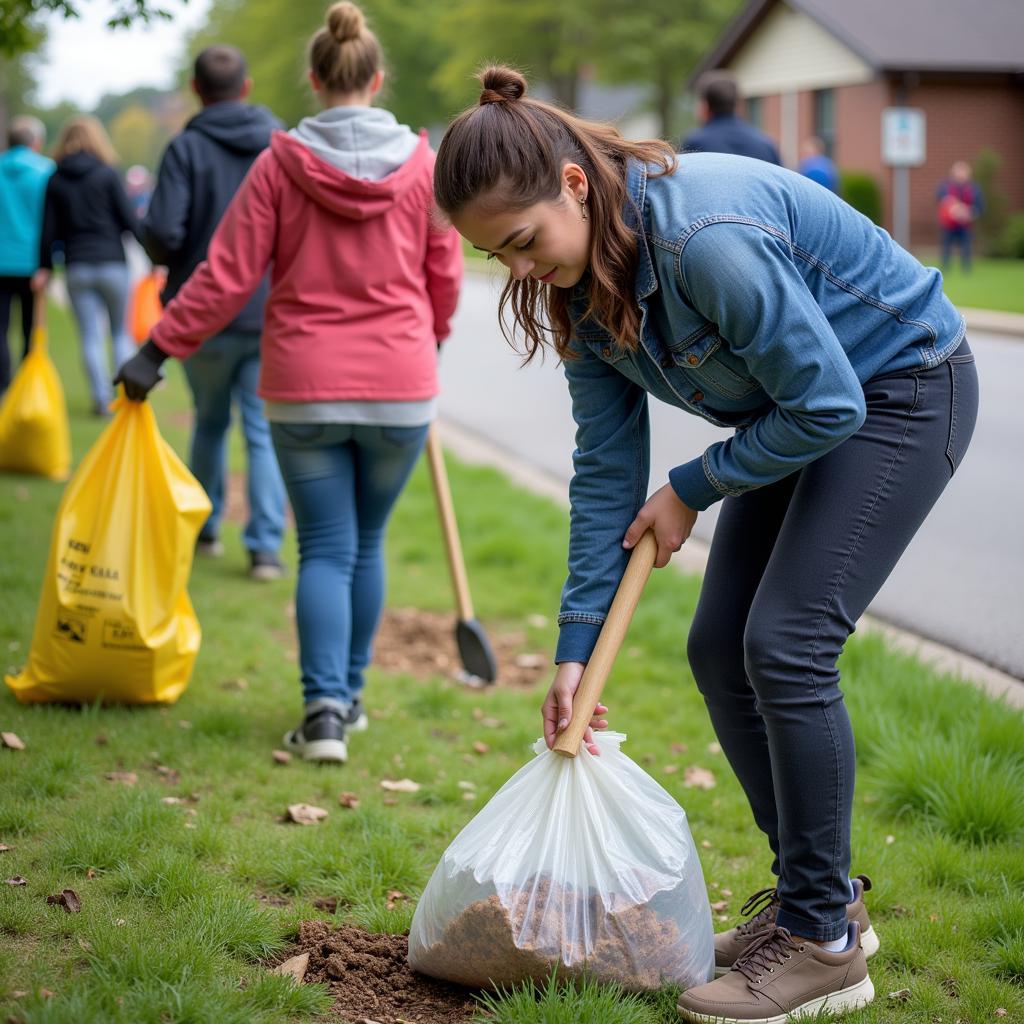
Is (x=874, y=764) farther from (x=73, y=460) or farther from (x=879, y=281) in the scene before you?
(x=73, y=460)

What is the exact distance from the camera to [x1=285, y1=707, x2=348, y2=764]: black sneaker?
3.80 meters

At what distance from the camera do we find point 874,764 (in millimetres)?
3684

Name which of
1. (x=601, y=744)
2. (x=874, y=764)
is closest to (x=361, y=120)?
(x=601, y=744)

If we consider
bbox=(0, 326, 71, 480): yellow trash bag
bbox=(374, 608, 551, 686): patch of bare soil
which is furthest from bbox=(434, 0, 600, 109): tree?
bbox=(374, 608, 551, 686): patch of bare soil

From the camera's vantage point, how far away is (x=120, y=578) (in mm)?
4043

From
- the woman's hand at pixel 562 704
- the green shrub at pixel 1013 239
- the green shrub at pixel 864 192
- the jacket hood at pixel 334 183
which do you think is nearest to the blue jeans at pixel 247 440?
the jacket hood at pixel 334 183

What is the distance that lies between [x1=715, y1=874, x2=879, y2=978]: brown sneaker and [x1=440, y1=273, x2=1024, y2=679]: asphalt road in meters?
1.14

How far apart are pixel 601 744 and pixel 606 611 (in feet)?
0.83

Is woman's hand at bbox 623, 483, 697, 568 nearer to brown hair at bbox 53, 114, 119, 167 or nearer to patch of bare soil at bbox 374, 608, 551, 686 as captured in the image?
patch of bare soil at bbox 374, 608, 551, 686

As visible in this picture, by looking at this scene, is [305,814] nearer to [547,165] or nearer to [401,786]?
[401,786]

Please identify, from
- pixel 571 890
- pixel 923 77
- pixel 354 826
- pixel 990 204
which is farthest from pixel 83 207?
pixel 923 77

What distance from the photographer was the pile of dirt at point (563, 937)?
2451 mm

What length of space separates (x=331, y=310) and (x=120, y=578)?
3.35 ft

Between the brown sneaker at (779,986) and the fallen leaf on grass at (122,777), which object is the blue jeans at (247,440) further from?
the brown sneaker at (779,986)
